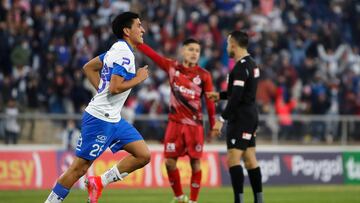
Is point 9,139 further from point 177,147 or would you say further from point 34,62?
point 177,147

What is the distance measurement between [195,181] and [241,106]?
219cm

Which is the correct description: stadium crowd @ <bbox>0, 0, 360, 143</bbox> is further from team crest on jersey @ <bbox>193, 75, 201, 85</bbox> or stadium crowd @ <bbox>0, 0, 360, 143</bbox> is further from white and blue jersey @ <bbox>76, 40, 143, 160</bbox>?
white and blue jersey @ <bbox>76, 40, 143, 160</bbox>

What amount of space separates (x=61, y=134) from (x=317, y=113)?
9.36m

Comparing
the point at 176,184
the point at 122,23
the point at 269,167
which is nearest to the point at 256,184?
the point at 176,184

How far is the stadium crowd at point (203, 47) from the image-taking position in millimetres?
25578

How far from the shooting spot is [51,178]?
2164cm

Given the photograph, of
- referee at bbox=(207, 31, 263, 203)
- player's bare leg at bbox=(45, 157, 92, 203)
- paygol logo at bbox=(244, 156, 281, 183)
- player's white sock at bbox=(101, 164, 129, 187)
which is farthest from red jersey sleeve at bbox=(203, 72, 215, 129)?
paygol logo at bbox=(244, 156, 281, 183)

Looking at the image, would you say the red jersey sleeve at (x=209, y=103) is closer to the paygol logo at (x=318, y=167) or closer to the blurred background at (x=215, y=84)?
the blurred background at (x=215, y=84)

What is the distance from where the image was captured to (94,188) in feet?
40.9

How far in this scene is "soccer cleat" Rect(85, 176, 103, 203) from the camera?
40.7 feet

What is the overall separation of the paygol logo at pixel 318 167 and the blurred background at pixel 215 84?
0.03 meters

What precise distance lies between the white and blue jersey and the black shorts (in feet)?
7.37

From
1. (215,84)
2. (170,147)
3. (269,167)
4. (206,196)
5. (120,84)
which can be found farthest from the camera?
(215,84)

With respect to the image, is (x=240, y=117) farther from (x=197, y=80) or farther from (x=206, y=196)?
(x=206, y=196)
